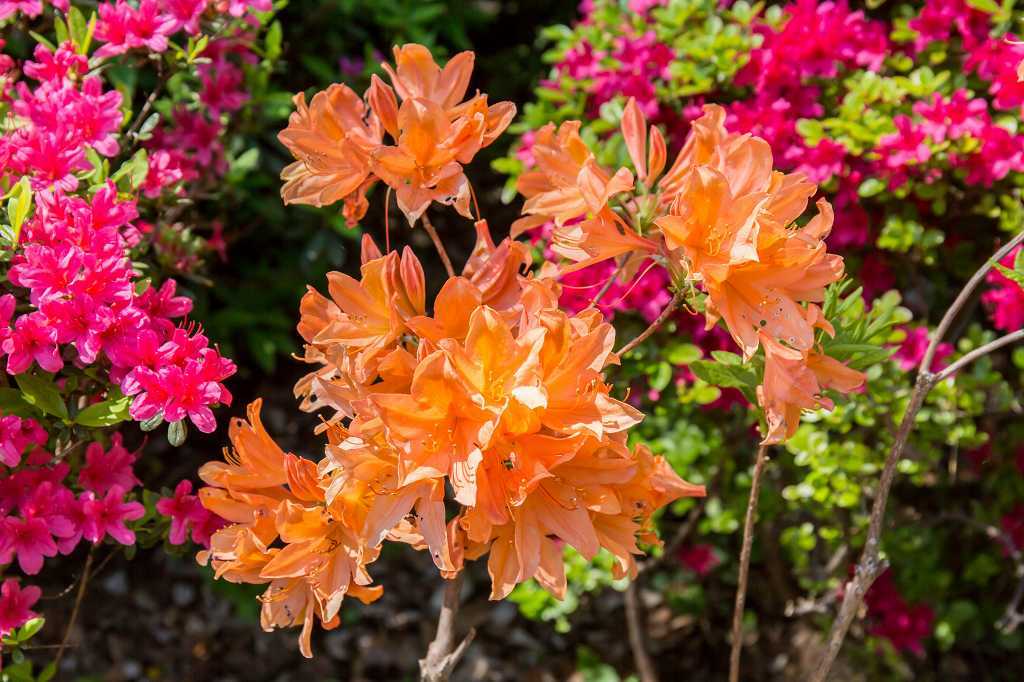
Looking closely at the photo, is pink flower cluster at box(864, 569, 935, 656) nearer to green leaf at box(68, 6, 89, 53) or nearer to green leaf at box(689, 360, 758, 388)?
green leaf at box(689, 360, 758, 388)

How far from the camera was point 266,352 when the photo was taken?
3.16 meters

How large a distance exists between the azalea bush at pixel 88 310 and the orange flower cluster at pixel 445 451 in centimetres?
19

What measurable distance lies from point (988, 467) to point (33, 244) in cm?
235

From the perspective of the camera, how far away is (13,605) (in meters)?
1.81

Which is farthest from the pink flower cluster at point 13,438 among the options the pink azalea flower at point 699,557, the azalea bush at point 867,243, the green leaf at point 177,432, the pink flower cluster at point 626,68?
the pink azalea flower at point 699,557

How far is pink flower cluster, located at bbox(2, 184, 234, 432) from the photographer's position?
5.21 feet

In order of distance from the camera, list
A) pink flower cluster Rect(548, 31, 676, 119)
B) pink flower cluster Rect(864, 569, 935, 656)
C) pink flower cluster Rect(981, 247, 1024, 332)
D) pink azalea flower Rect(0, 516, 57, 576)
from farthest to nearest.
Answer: pink flower cluster Rect(864, 569, 935, 656) → pink flower cluster Rect(548, 31, 676, 119) → pink flower cluster Rect(981, 247, 1024, 332) → pink azalea flower Rect(0, 516, 57, 576)

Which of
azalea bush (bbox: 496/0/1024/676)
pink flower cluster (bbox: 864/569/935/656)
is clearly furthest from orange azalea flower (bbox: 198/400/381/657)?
pink flower cluster (bbox: 864/569/935/656)

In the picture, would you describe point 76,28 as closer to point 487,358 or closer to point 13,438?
point 13,438

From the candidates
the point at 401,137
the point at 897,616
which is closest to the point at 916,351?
the point at 897,616

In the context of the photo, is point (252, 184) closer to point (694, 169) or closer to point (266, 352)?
point (266, 352)

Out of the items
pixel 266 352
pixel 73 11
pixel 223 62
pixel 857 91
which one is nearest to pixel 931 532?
pixel 857 91

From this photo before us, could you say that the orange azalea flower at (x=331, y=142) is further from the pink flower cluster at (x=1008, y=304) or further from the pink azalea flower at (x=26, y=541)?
the pink flower cluster at (x=1008, y=304)

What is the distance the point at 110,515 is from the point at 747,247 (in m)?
1.12
